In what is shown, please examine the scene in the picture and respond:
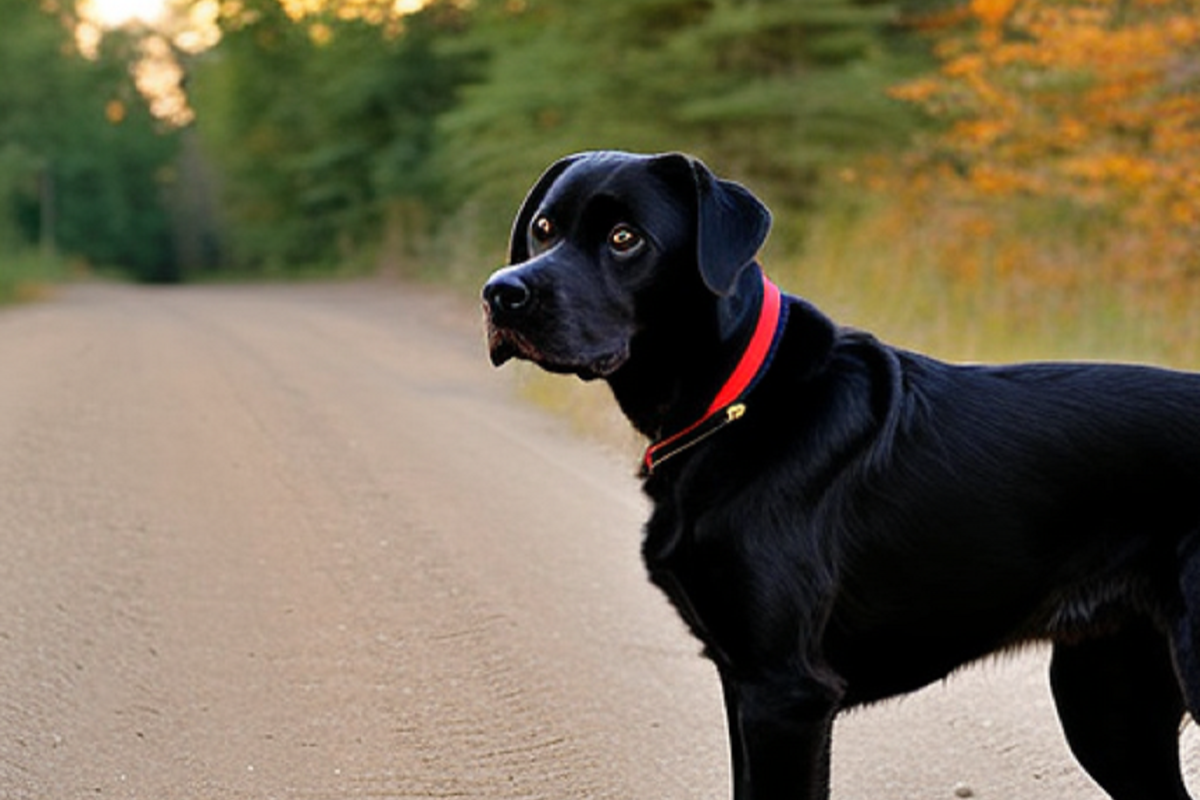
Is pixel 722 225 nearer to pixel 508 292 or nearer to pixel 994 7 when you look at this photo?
pixel 508 292

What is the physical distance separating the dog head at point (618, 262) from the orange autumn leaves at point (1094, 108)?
31.5 ft

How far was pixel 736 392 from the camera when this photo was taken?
123 inches

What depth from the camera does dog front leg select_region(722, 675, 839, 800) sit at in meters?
2.94

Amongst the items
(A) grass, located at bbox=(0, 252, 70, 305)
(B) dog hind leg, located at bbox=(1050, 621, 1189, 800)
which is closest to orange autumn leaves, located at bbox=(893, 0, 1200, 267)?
(B) dog hind leg, located at bbox=(1050, 621, 1189, 800)

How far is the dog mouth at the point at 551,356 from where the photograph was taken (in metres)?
→ 3.10

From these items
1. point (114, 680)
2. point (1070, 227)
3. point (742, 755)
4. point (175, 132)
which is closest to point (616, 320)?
point (742, 755)

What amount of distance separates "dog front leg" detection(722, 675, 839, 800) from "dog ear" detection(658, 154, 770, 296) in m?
0.82

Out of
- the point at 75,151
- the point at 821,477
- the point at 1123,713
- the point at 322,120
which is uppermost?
the point at 821,477

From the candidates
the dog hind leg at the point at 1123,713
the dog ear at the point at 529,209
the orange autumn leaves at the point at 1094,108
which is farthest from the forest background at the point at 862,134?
the dog ear at the point at 529,209

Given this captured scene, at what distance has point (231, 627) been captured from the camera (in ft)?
16.5

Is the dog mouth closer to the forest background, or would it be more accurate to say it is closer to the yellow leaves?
the forest background

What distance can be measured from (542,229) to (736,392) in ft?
1.89

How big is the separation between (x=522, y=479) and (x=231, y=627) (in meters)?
2.69

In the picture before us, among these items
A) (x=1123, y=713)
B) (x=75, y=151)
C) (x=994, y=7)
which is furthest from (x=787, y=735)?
(x=75, y=151)
